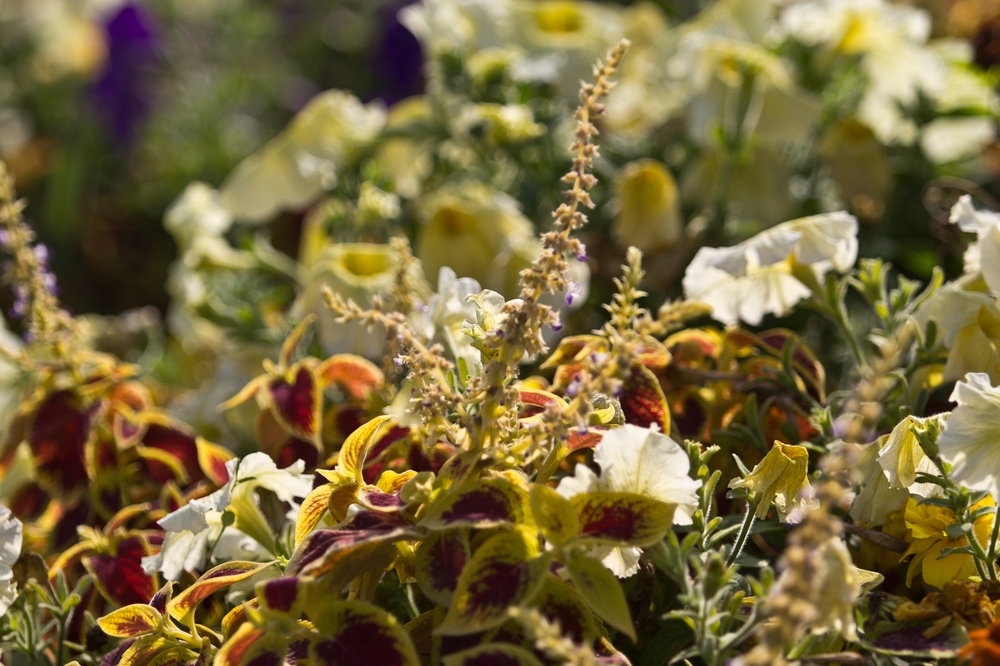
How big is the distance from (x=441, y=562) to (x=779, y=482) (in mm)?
216

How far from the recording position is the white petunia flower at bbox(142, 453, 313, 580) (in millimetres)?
589

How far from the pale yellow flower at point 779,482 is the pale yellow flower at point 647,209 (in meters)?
0.43

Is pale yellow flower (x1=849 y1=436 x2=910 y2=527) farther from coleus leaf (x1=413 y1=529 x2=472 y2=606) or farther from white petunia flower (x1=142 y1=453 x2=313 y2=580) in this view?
white petunia flower (x1=142 y1=453 x2=313 y2=580)

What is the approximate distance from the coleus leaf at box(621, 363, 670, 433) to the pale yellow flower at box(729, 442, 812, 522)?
80 millimetres

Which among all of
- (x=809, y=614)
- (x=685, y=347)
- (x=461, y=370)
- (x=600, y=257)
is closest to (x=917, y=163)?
(x=600, y=257)

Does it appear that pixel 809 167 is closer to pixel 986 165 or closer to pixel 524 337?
pixel 986 165

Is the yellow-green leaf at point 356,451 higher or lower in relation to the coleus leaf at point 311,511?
higher

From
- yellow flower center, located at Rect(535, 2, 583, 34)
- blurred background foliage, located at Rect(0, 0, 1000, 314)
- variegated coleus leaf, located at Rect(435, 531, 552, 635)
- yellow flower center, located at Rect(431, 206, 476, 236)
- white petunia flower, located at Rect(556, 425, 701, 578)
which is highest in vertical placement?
yellow flower center, located at Rect(535, 2, 583, 34)

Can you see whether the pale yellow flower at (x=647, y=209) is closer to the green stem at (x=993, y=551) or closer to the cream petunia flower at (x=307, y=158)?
the cream petunia flower at (x=307, y=158)

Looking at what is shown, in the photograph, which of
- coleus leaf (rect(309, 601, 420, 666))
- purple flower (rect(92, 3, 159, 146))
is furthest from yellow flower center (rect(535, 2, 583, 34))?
purple flower (rect(92, 3, 159, 146))

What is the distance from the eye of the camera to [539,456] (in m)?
0.56

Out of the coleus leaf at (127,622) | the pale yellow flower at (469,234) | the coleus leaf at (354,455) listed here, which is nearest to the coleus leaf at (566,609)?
the coleus leaf at (354,455)

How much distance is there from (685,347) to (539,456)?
0.88 ft

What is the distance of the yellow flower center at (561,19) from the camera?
1181mm
